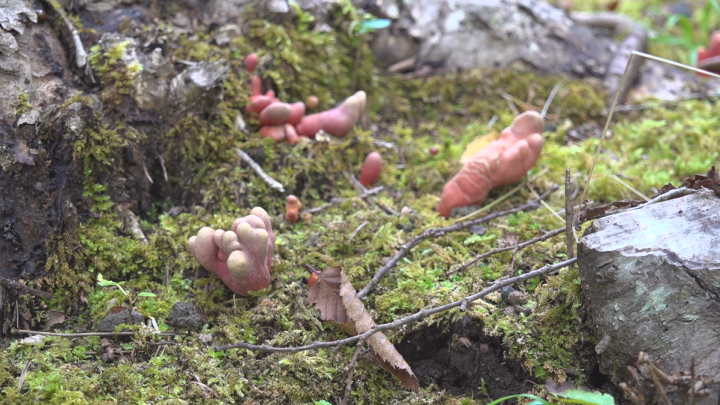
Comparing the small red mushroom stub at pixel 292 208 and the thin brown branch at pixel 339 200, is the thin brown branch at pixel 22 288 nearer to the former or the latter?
the small red mushroom stub at pixel 292 208

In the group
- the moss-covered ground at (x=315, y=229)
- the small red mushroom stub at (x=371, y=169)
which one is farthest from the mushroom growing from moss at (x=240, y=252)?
the small red mushroom stub at (x=371, y=169)

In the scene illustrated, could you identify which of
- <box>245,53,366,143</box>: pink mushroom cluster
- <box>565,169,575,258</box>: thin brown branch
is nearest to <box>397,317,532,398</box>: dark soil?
<box>565,169,575,258</box>: thin brown branch

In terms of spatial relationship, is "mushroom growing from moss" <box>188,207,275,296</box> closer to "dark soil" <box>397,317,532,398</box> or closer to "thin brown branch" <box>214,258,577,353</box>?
"thin brown branch" <box>214,258,577,353</box>

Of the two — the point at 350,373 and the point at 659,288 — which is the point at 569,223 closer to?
the point at 659,288

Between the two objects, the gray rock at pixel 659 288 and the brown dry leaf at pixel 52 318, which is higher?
the gray rock at pixel 659 288

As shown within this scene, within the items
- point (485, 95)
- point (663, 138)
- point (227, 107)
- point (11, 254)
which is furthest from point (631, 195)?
point (11, 254)

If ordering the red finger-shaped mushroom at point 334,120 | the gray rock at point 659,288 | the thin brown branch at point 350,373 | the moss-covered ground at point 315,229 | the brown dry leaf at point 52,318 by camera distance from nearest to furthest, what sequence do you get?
the gray rock at point 659,288 < the thin brown branch at point 350,373 < the moss-covered ground at point 315,229 < the brown dry leaf at point 52,318 < the red finger-shaped mushroom at point 334,120

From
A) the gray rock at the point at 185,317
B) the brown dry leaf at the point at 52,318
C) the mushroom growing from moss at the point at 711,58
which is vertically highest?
the brown dry leaf at the point at 52,318
